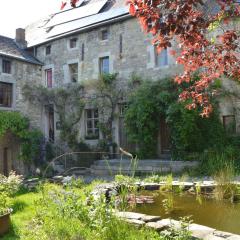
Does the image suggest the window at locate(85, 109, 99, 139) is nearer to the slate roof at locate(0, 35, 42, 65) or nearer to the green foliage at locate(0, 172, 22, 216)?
the slate roof at locate(0, 35, 42, 65)

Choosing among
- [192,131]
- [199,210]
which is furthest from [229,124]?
[199,210]

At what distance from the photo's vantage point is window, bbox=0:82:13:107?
1596cm

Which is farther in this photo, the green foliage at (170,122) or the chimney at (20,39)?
the chimney at (20,39)

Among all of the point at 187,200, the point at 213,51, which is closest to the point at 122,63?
the point at 187,200

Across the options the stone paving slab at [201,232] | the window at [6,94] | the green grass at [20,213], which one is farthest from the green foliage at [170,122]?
the stone paving slab at [201,232]

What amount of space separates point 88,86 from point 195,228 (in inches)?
479

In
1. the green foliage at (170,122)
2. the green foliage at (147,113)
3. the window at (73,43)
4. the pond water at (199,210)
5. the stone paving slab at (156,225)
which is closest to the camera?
the stone paving slab at (156,225)

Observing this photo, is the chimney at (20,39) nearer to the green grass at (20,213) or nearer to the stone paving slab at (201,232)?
the green grass at (20,213)

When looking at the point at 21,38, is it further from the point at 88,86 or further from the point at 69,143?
the point at 69,143

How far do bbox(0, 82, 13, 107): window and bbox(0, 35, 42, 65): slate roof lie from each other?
135 cm

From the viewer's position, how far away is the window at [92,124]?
15.5 meters

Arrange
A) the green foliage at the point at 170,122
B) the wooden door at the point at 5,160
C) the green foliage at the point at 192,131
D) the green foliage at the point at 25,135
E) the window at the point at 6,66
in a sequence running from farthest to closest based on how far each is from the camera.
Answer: the wooden door at the point at 5,160 → the window at the point at 6,66 → the green foliage at the point at 25,135 → the green foliage at the point at 170,122 → the green foliage at the point at 192,131

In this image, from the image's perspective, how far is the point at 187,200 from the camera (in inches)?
252

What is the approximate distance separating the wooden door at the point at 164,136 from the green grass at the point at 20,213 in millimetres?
6904
